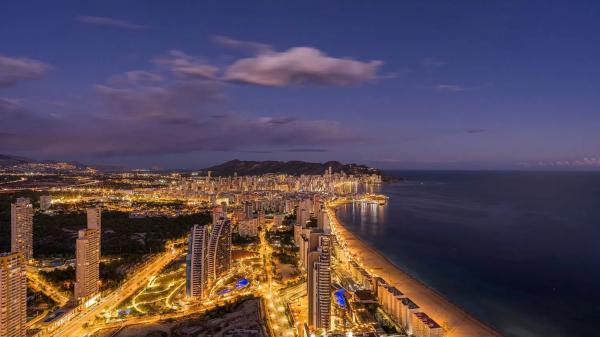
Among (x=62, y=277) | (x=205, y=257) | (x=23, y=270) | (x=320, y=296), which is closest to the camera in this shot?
(x=23, y=270)

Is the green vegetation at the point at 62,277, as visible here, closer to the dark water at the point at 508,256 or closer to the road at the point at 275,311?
the road at the point at 275,311

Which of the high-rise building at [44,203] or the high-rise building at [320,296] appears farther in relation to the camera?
the high-rise building at [44,203]

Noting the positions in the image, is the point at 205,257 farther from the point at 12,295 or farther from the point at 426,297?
the point at 426,297

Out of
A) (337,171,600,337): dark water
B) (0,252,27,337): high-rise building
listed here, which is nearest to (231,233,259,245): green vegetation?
(337,171,600,337): dark water

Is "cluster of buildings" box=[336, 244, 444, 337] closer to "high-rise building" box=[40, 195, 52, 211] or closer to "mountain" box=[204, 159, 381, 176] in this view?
"high-rise building" box=[40, 195, 52, 211]

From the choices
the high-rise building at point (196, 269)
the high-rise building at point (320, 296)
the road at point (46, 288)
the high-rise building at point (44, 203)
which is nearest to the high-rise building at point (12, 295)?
the road at point (46, 288)

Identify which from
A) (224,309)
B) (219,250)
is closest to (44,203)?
(219,250)
